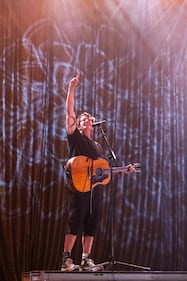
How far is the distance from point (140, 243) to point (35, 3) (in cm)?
331

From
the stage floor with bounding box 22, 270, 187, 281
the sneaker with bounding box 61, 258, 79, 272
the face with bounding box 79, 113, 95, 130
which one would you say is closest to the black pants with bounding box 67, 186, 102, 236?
the sneaker with bounding box 61, 258, 79, 272

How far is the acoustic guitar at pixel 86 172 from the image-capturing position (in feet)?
17.5

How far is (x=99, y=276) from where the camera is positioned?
4.44 metres

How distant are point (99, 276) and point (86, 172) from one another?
1260 millimetres

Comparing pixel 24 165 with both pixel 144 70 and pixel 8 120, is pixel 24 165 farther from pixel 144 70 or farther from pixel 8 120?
pixel 144 70

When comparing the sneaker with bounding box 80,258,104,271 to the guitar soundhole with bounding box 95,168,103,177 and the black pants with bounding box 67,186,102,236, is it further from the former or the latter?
the guitar soundhole with bounding box 95,168,103,177

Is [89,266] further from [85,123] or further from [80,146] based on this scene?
[85,123]

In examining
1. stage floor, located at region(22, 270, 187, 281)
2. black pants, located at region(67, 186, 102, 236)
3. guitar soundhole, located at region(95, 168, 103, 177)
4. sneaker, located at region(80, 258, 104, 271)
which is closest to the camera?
stage floor, located at region(22, 270, 187, 281)

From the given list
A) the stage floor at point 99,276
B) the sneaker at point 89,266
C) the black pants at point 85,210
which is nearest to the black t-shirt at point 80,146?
the black pants at point 85,210

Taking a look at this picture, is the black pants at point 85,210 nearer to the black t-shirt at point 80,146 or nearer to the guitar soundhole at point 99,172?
the guitar soundhole at point 99,172

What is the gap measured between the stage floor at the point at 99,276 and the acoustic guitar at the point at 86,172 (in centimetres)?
111

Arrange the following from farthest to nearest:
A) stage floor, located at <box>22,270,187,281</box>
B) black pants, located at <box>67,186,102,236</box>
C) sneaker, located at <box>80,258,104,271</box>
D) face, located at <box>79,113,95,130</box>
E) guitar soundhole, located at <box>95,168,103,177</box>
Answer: face, located at <box>79,113,95,130</box> < guitar soundhole, located at <box>95,168,103,177</box> < black pants, located at <box>67,186,102,236</box> < sneaker, located at <box>80,258,104,271</box> < stage floor, located at <box>22,270,187,281</box>

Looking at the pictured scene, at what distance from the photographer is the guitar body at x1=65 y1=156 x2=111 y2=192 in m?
5.33

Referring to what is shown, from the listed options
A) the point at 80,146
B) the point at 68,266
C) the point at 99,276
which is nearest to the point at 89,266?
the point at 68,266
